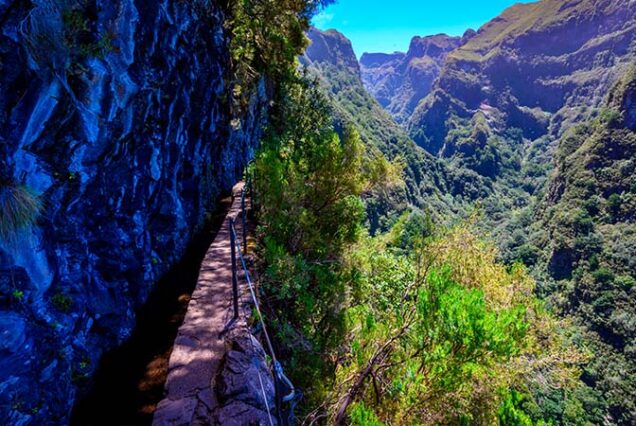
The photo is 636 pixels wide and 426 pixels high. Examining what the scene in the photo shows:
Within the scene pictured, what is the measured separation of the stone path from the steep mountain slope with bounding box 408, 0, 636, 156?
580 feet

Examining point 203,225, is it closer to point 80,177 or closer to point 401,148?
point 80,177

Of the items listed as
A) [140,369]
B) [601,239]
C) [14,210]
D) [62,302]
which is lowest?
[601,239]

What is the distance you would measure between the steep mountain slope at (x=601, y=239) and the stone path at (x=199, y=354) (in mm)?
42384

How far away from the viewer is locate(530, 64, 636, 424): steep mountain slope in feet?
120

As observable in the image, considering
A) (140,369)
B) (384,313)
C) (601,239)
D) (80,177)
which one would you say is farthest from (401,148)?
(80,177)

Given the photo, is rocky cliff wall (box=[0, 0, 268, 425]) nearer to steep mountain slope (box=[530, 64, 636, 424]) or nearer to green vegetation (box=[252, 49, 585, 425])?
green vegetation (box=[252, 49, 585, 425])

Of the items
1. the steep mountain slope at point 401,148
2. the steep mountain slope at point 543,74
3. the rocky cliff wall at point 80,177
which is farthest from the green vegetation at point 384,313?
the steep mountain slope at point 543,74

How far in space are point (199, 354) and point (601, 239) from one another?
6998cm

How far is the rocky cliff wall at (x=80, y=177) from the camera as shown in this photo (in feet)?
9.41

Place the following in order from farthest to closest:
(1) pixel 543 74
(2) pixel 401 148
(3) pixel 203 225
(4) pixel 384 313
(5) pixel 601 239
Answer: (1) pixel 543 74 → (2) pixel 401 148 → (5) pixel 601 239 → (3) pixel 203 225 → (4) pixel 384 313

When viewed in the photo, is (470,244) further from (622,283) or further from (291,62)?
(622,283)

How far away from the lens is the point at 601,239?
177 ft

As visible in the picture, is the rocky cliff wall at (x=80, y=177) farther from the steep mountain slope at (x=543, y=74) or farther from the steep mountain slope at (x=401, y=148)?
the steep mountain slope at (x=543, y=74)

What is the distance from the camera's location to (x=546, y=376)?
19.6 ft
